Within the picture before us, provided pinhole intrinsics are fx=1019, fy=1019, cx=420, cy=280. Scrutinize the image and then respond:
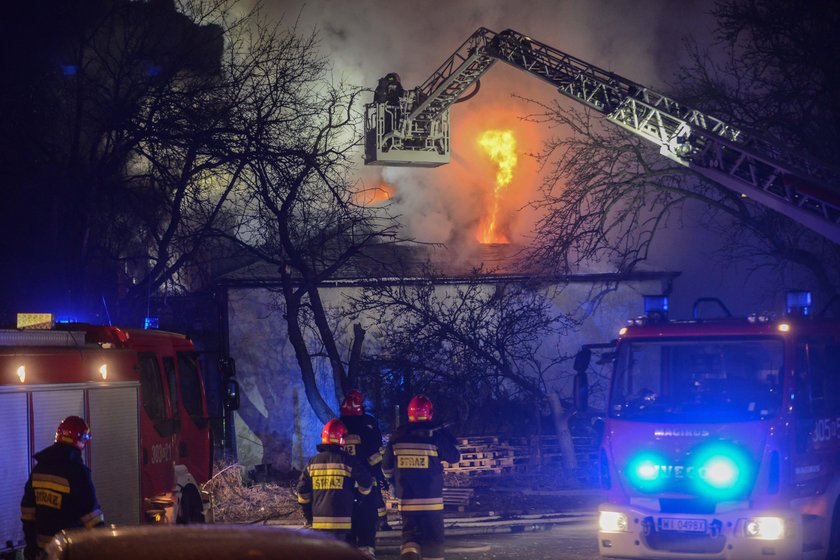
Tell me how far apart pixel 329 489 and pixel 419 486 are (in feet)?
2.35

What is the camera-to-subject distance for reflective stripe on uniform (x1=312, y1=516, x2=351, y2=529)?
7.76 meters

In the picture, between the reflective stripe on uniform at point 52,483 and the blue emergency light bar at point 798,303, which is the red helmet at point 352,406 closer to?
the reflective stripe on uniform at point 52,483

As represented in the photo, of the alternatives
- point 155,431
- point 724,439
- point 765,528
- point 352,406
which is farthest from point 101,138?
point 765,528

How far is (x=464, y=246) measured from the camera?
26188 mm

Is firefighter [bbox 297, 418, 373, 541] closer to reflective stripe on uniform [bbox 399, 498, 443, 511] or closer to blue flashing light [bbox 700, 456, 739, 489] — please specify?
reflective stripe on uniform [bbox 399, 498, 443, 511]

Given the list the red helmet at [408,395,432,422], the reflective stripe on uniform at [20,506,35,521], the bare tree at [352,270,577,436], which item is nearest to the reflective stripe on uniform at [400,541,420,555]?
the red helmet at [408,395,432,422]

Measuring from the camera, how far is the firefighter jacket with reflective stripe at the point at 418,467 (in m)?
7.99

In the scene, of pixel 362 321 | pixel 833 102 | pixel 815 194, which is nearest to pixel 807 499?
pixel 815 194

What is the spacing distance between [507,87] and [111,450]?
21.4 m

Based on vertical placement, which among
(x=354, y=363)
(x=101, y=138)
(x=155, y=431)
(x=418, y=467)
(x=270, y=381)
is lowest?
(x=418, y=467)

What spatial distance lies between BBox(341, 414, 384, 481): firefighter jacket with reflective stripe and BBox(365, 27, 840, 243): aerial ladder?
5331 mm

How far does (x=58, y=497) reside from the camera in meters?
6.59

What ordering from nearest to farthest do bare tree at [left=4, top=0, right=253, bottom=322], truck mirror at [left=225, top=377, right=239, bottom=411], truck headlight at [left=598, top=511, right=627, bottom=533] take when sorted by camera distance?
truck headlight at [left=598, top=511, right=627, bottom=533], truck mirror at [left=225, top=377, right=239, bottom=411], bare tree at [left=4, top=0, right=253, bottom=322]

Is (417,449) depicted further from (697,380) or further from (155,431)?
(155,431)
